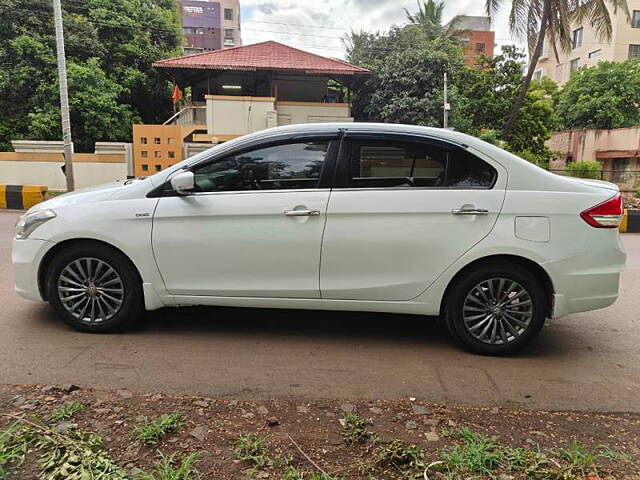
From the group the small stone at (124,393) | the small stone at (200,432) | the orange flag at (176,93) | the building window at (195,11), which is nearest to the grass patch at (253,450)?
the small stone at (200,432)

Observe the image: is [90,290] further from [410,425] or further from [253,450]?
[410,425]

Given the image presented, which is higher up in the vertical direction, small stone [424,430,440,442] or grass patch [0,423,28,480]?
grass patch [0,423,28,480]

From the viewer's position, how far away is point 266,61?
22.9 metres

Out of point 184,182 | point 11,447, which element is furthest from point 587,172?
point 11,447

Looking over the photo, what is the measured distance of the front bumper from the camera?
4.09 metres

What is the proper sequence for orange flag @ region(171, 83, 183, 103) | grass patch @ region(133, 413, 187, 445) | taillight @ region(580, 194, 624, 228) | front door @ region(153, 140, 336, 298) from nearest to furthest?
grass patch @ region(133, 413, 187, 445) → taillight @ region(580, 194, 624, 228) → front door @ region(153, 140, 336, 298) → orange flag @ region(171, 83, 183, 103)

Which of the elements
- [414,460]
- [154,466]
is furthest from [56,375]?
[414,460]

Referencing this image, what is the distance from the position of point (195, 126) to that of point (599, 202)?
20895 millimetres

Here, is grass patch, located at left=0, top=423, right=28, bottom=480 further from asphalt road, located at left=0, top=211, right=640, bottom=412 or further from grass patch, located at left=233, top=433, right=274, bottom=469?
grass patch, located at left=233, top=433, right=274, bottom=469

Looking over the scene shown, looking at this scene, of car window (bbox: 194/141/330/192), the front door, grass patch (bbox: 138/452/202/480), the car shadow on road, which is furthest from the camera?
the car shadow on road

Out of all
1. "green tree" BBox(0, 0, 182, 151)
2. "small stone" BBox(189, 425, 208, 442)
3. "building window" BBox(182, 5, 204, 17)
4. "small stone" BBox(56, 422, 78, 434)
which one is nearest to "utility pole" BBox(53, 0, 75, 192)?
"green tree" BBox(0, 0, 182, 151)

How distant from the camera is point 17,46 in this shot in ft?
65.9

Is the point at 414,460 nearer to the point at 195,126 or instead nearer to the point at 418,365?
the point at 418,365

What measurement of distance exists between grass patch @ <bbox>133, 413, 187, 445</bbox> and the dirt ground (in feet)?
0.11
